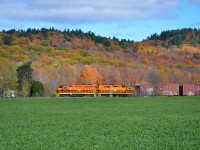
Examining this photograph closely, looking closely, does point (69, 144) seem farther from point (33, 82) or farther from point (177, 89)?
point (177, 89)

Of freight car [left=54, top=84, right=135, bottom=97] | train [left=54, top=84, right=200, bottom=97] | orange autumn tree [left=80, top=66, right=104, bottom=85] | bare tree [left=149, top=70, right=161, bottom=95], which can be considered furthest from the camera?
orange autumn tree [left=80, top=66, right=104, bottom=85]

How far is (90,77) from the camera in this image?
5394 inches

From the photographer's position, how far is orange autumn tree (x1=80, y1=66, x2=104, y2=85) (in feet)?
443

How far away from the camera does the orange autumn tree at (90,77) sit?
135m

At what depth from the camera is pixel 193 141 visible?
60.7 ft

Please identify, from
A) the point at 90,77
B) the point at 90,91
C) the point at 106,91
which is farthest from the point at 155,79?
the point at 90,91

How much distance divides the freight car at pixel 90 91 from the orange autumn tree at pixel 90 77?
2211cm

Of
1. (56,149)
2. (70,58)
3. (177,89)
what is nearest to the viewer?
(56,149)

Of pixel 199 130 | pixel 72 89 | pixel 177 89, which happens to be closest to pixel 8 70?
pixel 72 89

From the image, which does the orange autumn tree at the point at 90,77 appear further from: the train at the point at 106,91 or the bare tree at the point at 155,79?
the train at the point at 106,91

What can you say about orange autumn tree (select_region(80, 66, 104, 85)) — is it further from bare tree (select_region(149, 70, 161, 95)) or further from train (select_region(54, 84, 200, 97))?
train (select_region(54, 84, 200, 97))

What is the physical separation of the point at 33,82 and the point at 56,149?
8714cm

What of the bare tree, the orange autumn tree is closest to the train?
the bare tree

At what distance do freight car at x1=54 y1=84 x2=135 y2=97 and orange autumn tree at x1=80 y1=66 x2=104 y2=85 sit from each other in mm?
22114
